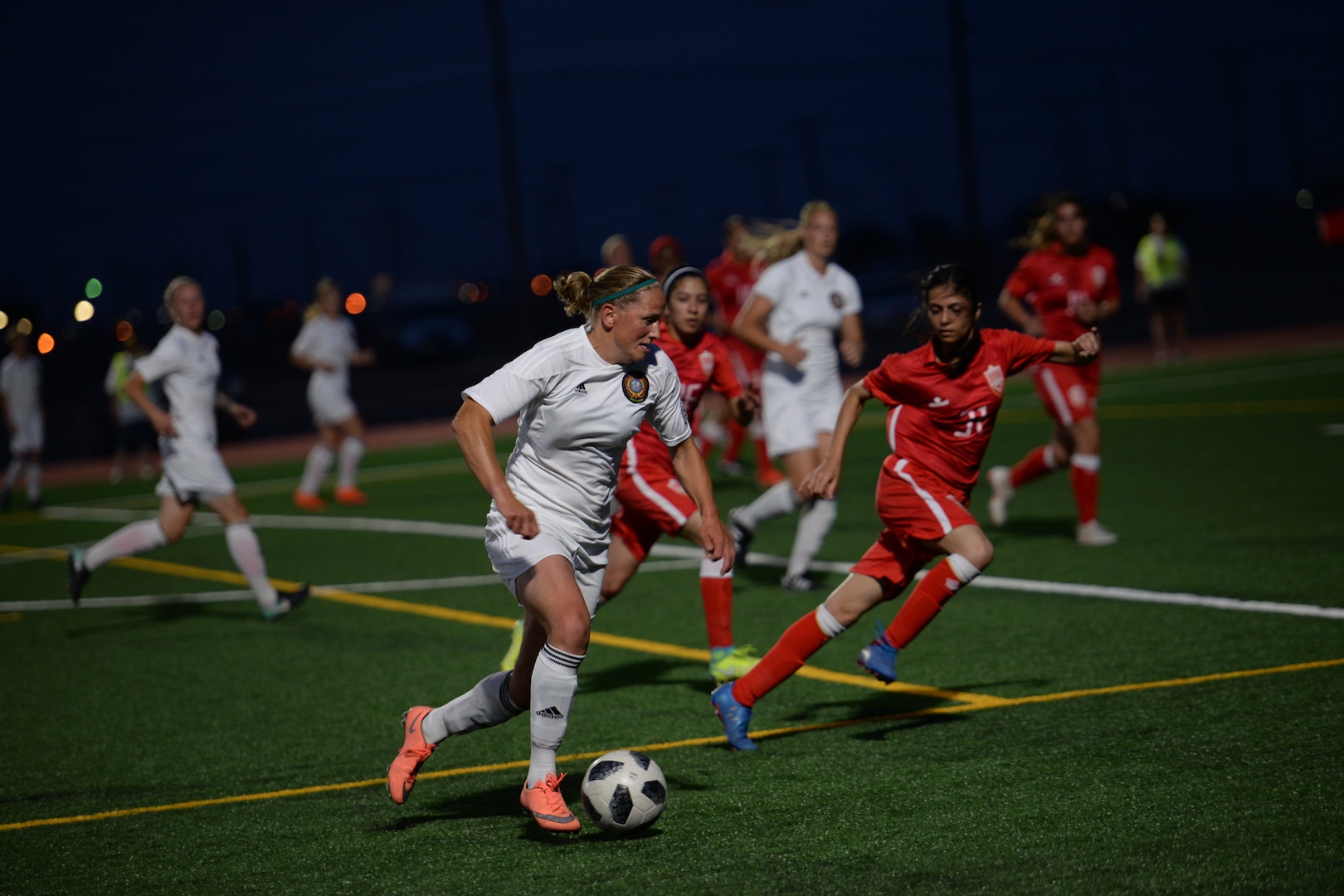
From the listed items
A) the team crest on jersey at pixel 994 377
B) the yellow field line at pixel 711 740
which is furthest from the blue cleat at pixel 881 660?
the team crest on jersey at pixel 994 377

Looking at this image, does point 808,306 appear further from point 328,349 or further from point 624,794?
point 328,349

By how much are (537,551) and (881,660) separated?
1734mm

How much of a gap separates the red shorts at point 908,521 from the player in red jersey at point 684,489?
0.99 m

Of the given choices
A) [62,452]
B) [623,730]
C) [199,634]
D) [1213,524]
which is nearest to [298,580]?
[199,634]

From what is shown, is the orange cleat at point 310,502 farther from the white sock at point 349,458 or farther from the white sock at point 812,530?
the white sock at point 812,530

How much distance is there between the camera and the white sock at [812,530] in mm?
9336

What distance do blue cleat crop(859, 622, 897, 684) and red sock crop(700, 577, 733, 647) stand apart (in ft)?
3.59

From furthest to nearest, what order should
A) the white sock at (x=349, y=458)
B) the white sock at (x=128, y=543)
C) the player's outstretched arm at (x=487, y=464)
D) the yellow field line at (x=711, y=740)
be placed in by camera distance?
1. the white sock at (x=349, y=458)
2. the white sock at (x=128, y=543)
3. the yellow field line at (x=711, y=740)
4. the player's outstretched arm at (x=487, y=464)

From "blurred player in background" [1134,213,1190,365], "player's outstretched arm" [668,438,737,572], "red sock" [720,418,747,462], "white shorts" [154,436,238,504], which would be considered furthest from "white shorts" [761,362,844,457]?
"blurred player in background" [1134,213,1190,365]

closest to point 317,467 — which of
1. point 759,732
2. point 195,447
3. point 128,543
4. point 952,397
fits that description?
point 128,543

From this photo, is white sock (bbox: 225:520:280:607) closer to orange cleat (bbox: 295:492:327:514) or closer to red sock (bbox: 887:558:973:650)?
red sock (bbox: 887:558:973:650)

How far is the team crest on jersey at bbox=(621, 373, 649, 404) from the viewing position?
5191 mm

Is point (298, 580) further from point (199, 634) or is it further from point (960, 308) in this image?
point (960, 308)

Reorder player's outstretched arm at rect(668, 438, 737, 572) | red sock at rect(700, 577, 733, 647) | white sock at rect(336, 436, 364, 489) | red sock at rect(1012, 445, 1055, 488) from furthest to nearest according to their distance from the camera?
1. white sock at rect(336, 436, 364, 489)
2. red sock at rect(1012, 445, 1055, 488)
3. red sock at rect(700, 577, 733, 647)
4. player's outstretched arm at rect(668, 438, 737, 572)
